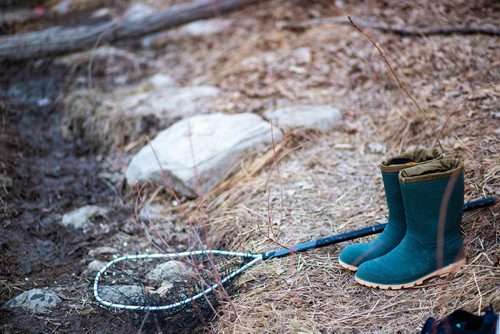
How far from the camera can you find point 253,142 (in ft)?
10.6

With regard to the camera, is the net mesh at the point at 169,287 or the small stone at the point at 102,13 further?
the small stone at the point at 102,13

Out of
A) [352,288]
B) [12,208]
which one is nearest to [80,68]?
[12,208]

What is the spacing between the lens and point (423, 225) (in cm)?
189

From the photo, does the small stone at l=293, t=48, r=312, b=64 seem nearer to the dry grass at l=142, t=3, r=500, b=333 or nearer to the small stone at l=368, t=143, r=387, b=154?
the dry grass at l=142, t=3, r=500, b=333

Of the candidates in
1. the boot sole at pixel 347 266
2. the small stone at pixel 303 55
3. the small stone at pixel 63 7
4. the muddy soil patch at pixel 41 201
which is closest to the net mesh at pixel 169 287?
the muddy soil patch at pixel 41 201

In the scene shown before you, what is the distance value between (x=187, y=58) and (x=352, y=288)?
136 inches

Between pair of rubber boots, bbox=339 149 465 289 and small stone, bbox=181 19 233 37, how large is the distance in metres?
3.50

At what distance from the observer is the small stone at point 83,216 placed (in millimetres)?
2983

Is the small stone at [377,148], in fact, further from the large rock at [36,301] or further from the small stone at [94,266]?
the large rock at [36,301]

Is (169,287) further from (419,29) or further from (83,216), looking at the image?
(419,29)

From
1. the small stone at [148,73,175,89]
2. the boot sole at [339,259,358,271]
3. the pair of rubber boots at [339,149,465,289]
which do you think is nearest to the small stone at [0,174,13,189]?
the small stone at [148,73,175,89]

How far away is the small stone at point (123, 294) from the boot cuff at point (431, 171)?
1.20 meters

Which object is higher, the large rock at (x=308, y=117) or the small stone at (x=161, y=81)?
the small stone at (x=161, y=81)

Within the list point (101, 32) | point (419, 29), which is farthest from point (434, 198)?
point (101, 32)
